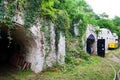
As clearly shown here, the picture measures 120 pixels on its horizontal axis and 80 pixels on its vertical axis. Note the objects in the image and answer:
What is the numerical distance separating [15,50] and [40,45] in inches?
147

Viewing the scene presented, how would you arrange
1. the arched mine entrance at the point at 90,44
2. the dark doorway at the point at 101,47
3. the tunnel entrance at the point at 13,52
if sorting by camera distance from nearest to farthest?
the tunnel entrance at the point at 13,52 → the dark doorway at the point at 101,47 → the arched mine entrance at the point at 90,44

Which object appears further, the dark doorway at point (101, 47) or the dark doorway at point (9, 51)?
the dark doorway at point (101, 47)

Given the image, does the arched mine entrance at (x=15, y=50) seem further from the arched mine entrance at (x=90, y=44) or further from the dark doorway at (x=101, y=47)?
the dark doorway at (x=101, y=47)

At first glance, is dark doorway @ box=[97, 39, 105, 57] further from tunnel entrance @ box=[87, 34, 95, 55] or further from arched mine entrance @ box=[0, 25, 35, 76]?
arched mine entrance @ box=[0, 25, 35, 76]

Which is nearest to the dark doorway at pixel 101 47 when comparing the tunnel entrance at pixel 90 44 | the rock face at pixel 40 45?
the tunnel entrance at pixel 90 44

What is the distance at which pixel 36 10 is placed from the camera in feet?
40.8

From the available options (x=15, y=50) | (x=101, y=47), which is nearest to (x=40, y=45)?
(x=15, y=50)

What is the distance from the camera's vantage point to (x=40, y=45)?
13055 mm

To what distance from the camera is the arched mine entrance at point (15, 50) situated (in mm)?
13133

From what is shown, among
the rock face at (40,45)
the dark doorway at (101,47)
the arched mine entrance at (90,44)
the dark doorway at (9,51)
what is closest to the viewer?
the rock face at (40,45)

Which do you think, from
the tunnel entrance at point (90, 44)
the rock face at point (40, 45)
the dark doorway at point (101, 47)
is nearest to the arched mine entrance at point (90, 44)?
the tunnel entrance at point (90, 44)

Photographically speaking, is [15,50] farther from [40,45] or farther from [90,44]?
[90,44]

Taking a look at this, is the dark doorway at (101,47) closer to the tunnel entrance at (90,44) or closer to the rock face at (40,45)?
the tunnel entrance at (90,44)

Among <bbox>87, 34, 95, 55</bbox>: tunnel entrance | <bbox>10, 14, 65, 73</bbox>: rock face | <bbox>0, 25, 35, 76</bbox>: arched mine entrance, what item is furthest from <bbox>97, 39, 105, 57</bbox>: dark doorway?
<bbox>10, 14, 65, 73</bbox>: rock face
